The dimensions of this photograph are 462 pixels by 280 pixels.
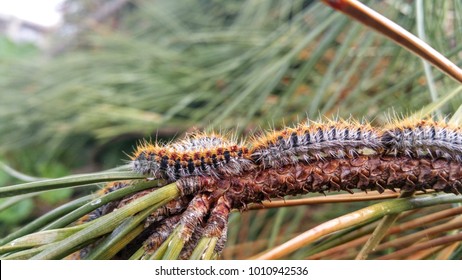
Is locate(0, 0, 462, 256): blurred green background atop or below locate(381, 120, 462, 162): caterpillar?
atop

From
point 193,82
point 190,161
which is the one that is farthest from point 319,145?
point 193,82

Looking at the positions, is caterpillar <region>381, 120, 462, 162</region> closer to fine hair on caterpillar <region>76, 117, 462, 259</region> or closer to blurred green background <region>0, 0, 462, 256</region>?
fine hair on caterpillar <region>76, 117, 462, 259</region>

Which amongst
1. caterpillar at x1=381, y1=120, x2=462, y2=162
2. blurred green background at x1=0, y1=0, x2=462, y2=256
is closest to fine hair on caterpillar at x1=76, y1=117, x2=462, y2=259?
caterpillar at x1=381, y1=120, x2=462, y2=162

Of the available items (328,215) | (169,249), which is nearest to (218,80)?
(328,215)

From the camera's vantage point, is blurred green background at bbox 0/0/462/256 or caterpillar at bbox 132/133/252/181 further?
blurred green background at bbox 0/0/462/256

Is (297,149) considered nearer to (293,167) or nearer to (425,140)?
(293,167)
